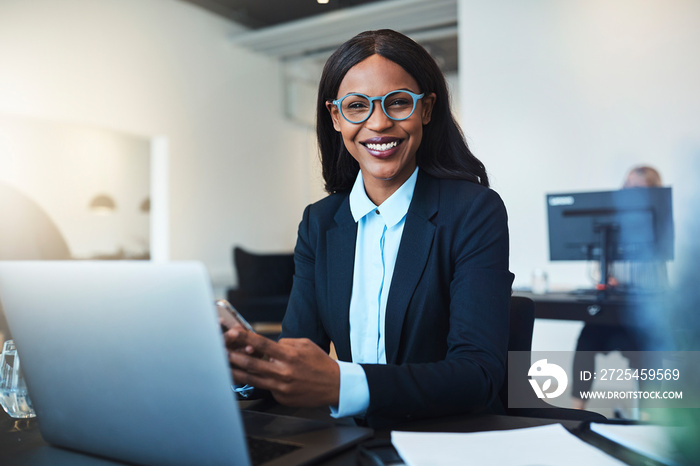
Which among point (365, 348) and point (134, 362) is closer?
point (134, 362)

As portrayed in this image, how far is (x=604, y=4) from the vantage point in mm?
4605

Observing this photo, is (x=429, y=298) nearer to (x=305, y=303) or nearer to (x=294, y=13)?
(x=305, y=303)

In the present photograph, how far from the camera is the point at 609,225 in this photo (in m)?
3.11

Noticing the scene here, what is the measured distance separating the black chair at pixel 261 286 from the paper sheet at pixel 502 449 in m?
5.05

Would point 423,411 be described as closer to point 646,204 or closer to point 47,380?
point 47,380

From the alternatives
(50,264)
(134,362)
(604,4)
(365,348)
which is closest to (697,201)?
(134,362)

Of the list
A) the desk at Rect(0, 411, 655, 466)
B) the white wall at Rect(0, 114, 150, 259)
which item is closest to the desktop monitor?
the desk at Rect(0, 411, 655, 466)

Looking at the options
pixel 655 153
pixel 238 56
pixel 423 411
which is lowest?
pixel 423 411

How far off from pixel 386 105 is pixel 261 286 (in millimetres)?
5010

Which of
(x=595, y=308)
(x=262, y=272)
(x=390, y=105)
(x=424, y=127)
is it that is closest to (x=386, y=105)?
(x=390, y=105)

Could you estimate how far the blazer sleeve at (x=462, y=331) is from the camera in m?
0.87

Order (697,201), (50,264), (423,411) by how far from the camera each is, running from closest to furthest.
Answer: (697,201) → (50,264) → (423,411)

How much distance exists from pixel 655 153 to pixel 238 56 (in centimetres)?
476

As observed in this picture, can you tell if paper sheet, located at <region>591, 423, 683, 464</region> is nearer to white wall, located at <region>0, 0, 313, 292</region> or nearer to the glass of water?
the glass of water
